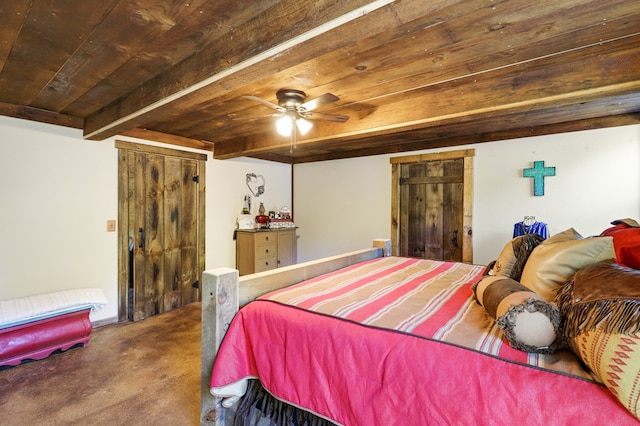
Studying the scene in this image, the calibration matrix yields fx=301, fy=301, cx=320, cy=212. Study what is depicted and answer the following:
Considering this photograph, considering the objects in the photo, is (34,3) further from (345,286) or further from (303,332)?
(345,286)

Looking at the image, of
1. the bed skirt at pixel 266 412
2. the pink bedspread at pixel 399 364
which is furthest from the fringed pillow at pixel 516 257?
the bed skirt at pixel 266 412

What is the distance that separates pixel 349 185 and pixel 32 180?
358cm

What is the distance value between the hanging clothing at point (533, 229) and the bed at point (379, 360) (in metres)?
1.62

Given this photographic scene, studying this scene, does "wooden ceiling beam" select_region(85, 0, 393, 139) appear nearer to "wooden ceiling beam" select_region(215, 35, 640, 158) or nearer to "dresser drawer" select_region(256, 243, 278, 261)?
"wooden ceiling beam" select_region(215, 35, 640, 158)

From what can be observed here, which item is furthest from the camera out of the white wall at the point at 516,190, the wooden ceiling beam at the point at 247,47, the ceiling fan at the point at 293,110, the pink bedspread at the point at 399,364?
the white wall at the point at 516,190

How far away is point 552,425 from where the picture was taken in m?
0.84

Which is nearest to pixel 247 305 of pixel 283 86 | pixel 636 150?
pixel 283 86

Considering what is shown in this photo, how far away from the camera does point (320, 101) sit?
2018 millimetres

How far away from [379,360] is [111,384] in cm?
204

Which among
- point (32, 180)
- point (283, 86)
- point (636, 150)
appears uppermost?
point (283, 86)

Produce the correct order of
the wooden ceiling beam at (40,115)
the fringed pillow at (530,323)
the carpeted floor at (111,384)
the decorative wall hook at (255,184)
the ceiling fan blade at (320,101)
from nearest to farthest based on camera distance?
1. the fringed pillow at (530,323)
2. the carpeted floor at (111,384)
3. the ceiling fan blade at (320,101)
4. the wooden ceiling beam at (40,115)
5. the decorative wall hook at (255,184)

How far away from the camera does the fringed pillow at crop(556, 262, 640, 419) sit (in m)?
0.76

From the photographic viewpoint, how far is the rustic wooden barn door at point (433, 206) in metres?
3.66

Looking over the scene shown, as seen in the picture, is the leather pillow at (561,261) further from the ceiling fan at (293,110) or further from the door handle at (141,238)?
the door handle at (141,238)
